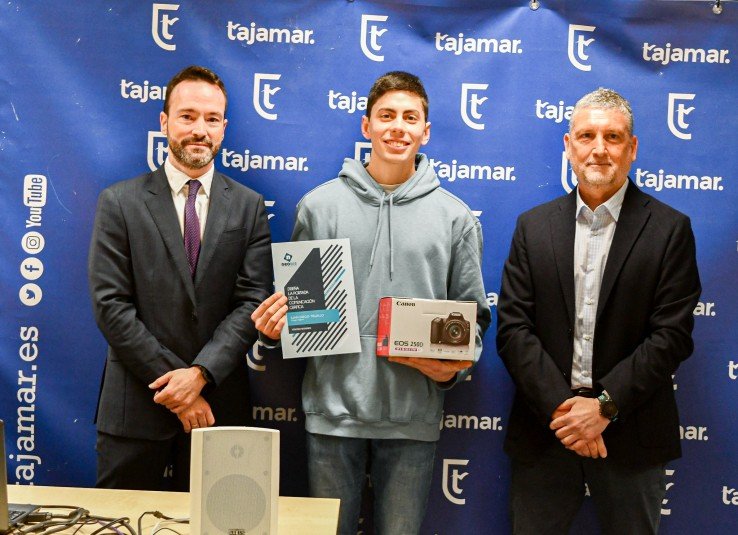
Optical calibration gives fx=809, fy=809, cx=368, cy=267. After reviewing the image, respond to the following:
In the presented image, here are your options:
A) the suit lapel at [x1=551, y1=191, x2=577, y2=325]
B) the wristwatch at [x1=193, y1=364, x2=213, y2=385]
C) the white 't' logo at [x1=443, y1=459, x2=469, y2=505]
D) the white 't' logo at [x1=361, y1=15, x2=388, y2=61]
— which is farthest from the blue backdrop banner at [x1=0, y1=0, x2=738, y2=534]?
the wristwatch at [x1=193, y1=364, x2=213, y2=385]

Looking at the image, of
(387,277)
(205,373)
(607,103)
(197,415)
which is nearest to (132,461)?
(197,415)

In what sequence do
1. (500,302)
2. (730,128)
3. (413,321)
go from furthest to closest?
(730,128) → (500,302) → (413,321)

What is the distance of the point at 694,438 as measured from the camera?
10.6 feet

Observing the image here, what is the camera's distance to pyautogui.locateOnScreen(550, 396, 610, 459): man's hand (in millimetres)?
2684

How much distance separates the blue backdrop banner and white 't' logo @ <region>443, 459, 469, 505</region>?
0.12 m

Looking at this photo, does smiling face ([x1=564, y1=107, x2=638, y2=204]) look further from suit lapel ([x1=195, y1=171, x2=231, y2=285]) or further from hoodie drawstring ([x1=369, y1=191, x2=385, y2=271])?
suit lapel ([x1=195, y1=171, x2=231, y2=285])

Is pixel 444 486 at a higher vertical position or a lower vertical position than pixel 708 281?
lower

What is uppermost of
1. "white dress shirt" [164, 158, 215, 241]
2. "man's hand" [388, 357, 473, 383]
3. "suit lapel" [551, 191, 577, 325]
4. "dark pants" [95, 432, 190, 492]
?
"white dress shirt" [164, 158, 215, 241]

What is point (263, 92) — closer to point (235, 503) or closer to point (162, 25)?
point (162, 25)

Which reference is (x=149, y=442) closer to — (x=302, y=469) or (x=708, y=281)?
(x=302, y=469)

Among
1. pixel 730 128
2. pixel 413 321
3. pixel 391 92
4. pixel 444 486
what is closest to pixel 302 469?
pixel 444 486

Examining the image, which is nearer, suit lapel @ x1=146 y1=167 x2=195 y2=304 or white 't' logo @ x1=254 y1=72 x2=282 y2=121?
suit lapel @ x1=146 y1=167 x2=195 y2=304

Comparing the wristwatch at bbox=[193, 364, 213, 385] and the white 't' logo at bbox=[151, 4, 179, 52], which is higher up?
the white 't' logo at bbox=[151, 4, 179, 52]

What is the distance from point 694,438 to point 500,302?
41.7 inches
